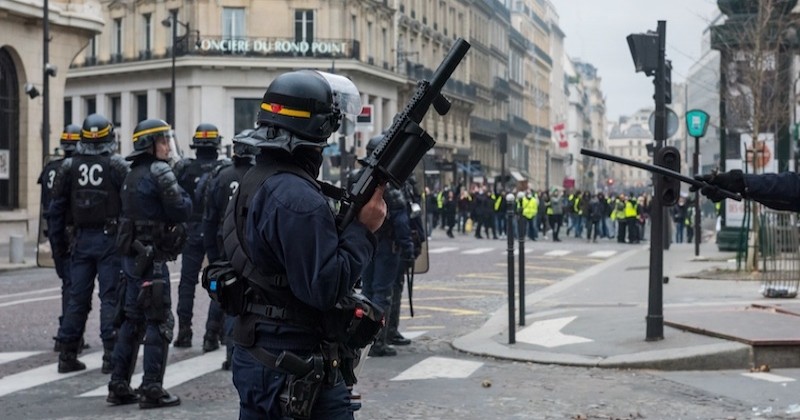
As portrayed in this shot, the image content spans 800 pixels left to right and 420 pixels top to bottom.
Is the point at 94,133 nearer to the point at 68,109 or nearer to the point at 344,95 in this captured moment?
the point at 344,95

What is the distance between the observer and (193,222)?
1121cm

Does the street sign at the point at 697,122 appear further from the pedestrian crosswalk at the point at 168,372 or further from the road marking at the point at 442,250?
the pedestrian crosswalk at the point at 168,372

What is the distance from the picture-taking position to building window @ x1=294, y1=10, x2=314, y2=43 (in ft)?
175

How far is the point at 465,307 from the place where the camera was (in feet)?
50.1

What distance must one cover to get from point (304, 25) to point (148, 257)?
46243 millimetres

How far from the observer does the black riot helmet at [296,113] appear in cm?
430

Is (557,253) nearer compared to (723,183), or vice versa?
(723,183)

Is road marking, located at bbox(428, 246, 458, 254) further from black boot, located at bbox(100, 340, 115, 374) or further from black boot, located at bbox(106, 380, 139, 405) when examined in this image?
black boot, located at bbox(106, 380, 139, 405)

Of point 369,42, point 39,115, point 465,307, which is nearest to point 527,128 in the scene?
point 369,42

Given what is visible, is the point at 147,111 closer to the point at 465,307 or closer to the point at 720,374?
the point at 465,307

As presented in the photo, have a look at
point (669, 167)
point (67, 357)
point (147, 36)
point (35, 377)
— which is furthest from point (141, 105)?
point (669, 167)

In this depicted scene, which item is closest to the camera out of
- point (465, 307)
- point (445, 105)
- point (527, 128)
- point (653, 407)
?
point (445, 105)

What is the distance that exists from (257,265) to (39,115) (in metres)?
30.7

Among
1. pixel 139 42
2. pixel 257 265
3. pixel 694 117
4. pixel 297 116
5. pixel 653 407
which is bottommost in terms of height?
pixel 653 407
